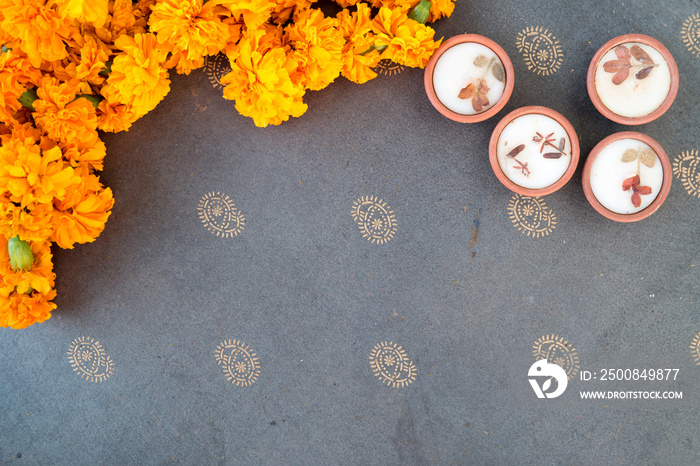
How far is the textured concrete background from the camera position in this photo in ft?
3.75

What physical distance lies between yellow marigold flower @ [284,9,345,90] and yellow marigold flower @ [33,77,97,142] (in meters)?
0.49

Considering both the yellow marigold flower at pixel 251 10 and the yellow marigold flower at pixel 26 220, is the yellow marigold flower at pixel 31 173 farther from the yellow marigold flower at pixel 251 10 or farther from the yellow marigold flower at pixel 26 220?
the yellow marigold flower at pixel 251 10

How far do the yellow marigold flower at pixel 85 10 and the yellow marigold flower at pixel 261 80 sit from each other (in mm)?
Answer: 272

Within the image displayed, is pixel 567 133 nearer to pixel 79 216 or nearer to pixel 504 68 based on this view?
pixel 504 68

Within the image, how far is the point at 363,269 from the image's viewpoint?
3.89 feet

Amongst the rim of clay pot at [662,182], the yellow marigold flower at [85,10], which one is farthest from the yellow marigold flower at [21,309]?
the rim of clay pot at [662,182]

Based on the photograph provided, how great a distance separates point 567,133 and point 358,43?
573 mm

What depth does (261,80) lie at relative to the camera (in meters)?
0.94

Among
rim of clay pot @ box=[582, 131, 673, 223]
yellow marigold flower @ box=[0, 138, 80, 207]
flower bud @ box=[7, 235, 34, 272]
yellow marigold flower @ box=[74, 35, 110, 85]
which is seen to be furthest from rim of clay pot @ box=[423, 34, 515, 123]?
flower bud @ box=[7, 235, 34, 272]

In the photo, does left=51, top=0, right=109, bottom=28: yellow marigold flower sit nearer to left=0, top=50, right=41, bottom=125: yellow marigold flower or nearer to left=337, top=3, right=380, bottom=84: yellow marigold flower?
left=0, top=50, right=41, bottom=125: yellow marigold flower

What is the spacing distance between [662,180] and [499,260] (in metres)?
0.44

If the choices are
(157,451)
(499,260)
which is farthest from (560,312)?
(157,451)

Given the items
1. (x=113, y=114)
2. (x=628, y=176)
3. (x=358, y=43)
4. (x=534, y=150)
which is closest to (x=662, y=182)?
(x=628, y=176)

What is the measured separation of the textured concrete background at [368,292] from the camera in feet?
3.75
